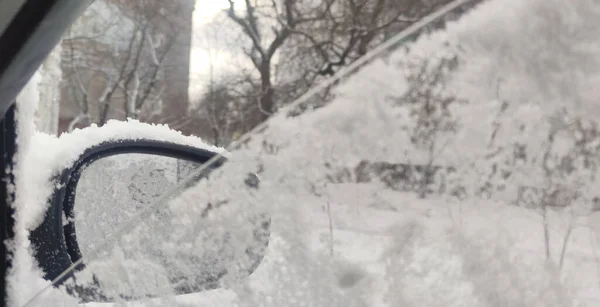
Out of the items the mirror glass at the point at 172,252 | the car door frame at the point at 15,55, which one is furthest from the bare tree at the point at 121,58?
the mirror glass at the point at 172,252

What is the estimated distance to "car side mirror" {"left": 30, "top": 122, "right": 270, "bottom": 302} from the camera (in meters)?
1.06

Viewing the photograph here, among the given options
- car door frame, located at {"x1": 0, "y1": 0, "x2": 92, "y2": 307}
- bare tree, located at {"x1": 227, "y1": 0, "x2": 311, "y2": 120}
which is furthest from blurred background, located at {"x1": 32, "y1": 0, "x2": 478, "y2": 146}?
car door frame, located at {"x1": 0, "y1": 0, "x2": 92, "y2": 307}

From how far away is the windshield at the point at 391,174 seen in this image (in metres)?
0.88

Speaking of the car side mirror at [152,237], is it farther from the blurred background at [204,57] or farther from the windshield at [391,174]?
the blurred background at [204,57]

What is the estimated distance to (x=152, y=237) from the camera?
1.12 metres

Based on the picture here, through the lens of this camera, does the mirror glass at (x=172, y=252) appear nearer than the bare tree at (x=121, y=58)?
Yes

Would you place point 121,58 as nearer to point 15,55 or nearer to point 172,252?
point 15,55

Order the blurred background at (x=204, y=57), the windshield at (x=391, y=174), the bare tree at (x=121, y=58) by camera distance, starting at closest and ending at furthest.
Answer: the windshield at (x=391, y=174), the blurred background at (x=204, y=57), the bare tree at (x=121, y=58)

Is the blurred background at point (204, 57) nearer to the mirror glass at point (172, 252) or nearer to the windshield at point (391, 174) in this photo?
the windshield at point (391, 174)

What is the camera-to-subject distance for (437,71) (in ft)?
3.05

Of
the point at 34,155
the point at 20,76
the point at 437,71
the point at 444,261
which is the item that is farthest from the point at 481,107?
the point at 34,155

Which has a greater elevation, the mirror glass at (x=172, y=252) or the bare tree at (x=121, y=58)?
the bare tree at (x=121, y=58)

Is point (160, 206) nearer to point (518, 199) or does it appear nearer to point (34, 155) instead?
point (34, 155)

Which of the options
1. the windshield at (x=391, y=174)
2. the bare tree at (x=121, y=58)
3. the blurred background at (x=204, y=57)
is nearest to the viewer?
the windshield at (x=391, y=174)
